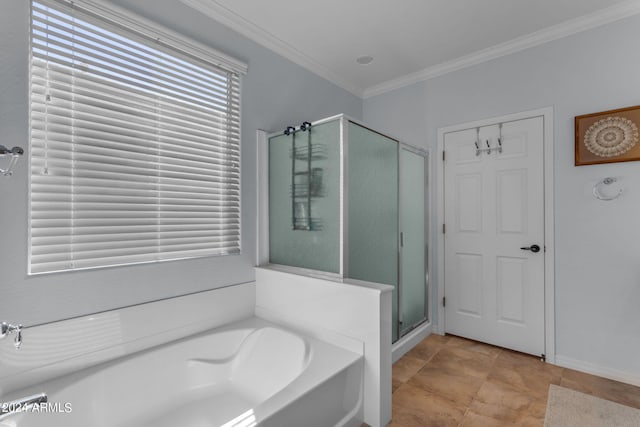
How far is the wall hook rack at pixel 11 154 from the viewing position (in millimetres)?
1168

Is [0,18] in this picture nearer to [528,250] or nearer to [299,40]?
[299,40]

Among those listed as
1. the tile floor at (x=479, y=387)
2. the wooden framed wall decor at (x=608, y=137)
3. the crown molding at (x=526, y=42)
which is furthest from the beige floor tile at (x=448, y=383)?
the crown molding at (x=526, y=42)

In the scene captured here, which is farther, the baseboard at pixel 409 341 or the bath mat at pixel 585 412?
the baseboard at pixel 409 341

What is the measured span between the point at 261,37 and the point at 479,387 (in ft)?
9.83

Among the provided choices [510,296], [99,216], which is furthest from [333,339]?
[510,296]

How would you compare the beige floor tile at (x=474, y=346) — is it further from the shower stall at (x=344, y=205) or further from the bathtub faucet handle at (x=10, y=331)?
the bathtub faucet handle at (x=10, y=331)

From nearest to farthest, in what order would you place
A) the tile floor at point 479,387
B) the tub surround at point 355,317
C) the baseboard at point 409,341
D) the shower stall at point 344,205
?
the tub surround at point 355,317
the tile floor at point 479,387
the shower stall at point 344,205
the baseboard at point 409,341

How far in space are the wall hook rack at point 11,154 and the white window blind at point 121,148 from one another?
12 cm

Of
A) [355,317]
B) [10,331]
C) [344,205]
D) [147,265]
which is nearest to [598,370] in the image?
[355,317]

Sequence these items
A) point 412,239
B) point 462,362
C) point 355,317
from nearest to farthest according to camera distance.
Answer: point 355,317 → point 462,362 → point 412,239

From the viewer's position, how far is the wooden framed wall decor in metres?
2.04

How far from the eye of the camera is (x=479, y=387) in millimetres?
2059

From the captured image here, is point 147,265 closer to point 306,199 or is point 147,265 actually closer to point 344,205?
point 306,199

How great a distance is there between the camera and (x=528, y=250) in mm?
2496
